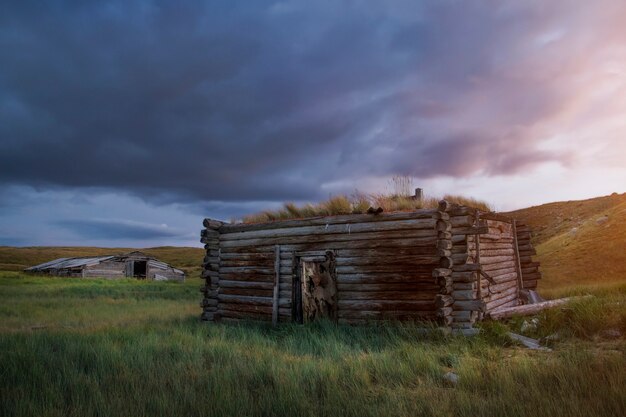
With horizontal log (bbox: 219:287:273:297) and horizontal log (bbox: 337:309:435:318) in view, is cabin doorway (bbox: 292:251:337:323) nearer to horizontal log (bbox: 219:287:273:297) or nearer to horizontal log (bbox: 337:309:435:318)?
horizontal log (bbox: 337:309:435:318)

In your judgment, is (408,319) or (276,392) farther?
(408,319)

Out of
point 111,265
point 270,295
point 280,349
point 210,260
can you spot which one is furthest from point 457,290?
point 111,265

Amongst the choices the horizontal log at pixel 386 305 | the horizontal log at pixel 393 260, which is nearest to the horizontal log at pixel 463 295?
the horizontal log at pixel 386 305

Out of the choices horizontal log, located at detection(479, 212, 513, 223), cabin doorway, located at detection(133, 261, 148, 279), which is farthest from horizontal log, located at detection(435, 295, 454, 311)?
cabin doorway, located at detection(133, 261, 148, 279)

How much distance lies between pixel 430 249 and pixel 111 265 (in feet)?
149

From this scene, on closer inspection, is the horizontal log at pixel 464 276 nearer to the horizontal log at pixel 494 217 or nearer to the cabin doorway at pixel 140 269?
the horizontal log at pixel 494 217

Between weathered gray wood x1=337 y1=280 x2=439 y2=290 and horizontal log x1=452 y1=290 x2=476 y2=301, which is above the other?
weathered gray wood x1=337 y1=280 x2=439 y2=290

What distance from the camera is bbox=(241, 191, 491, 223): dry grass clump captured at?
13.1 m

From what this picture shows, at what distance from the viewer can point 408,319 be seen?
12023 mm

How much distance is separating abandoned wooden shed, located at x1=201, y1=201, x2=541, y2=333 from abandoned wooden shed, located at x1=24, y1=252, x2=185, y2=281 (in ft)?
119

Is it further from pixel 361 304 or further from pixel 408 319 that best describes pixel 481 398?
pixel 361 304

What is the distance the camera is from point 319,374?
7.09 m

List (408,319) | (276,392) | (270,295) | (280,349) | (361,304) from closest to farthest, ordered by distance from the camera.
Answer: (276,392) < (280,349) < (408,319) < (361,304) < (270,295)

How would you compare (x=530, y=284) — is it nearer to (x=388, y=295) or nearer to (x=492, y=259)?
(x=492, y=259)
